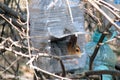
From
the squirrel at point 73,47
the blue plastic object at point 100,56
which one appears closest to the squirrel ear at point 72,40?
the squirrel at point 73,47

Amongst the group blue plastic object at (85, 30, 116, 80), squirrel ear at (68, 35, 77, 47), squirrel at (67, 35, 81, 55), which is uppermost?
squirrel ear at (68, 35, 77, 47)

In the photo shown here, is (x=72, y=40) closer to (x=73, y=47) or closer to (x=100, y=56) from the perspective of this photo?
(x=73, y=47)

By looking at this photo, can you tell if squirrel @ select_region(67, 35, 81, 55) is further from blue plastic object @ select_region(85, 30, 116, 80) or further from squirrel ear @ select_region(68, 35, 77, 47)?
blue plastic object @ select_region(85, 30, 116, 80)

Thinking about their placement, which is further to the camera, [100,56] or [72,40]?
[100,56]

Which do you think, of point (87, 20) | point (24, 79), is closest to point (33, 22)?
point (24, 79)

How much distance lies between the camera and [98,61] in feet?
9.21

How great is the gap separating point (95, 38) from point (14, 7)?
4.28 ft

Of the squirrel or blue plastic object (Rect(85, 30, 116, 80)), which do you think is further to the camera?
blue plastic object (Rect(85, 30, 116, 80))

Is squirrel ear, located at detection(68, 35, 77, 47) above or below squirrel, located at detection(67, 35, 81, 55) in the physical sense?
above

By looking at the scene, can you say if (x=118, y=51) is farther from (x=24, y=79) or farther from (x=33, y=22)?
(x=33, y=22)

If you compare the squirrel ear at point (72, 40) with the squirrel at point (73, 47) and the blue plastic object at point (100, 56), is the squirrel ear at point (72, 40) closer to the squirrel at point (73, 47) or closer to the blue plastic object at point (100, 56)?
the squirrel at point (73, 47)

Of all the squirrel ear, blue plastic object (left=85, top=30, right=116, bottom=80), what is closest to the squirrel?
the squirrel ear

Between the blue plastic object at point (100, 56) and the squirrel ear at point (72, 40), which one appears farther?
the blue plastic object at point (100, 56)

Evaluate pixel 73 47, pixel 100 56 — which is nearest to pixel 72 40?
pixel 73 47
